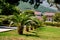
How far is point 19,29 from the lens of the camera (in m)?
21.7

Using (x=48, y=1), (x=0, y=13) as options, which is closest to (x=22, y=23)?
(x=48, y=1)

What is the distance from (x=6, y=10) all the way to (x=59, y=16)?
1543 cm

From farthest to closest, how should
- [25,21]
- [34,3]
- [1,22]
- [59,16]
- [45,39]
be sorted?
[59,16] < [1,22] < [25,21] < [45,39] < [34,3]

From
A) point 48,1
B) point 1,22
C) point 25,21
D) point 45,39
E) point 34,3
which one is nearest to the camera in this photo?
point 34,3

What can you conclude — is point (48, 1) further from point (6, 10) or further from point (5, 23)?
point (6, 10)

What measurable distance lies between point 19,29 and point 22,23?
762mm

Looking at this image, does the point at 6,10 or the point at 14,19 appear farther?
the point at 6,10

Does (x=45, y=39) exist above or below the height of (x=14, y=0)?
below

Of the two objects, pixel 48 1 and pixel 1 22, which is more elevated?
pixel 48 1

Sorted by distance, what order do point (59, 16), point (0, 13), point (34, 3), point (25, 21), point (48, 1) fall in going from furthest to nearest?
point (59, 16), point (0, 13), point (25, 21), point (48, 1), point (34, 3)

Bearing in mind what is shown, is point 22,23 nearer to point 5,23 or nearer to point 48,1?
point 48,1

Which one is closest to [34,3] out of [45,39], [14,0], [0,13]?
[14,0]

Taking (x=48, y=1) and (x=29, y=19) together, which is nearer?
(x=48, y=1)

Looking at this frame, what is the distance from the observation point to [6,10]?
4988cm
